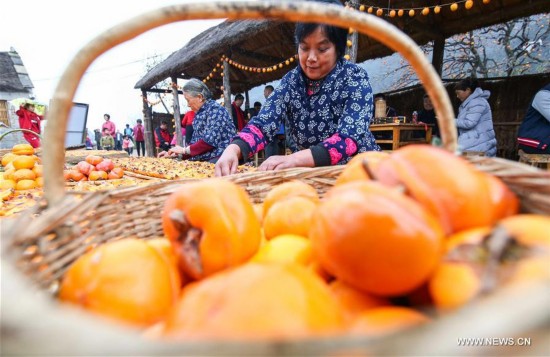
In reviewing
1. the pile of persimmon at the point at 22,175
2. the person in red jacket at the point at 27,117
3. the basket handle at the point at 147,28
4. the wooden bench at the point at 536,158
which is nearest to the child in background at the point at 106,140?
the person in red jacket at the point at 27,117

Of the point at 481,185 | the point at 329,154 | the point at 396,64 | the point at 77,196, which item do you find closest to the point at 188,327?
the point at 481,185

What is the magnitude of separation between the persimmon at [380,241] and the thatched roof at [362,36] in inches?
197

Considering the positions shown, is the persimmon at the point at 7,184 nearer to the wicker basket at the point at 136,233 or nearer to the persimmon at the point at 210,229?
the wicker basket at the point at 136,233

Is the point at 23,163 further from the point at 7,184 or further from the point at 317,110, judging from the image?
the point at 317,110

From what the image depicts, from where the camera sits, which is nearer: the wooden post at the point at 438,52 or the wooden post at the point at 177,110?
the wooden post at the point at 438,52

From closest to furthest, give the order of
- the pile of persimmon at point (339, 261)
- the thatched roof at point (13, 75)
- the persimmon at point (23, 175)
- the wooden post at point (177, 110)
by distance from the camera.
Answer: the pile of persimmon at point (339, 261)
the persimmon at point (23, 175)
the wooden post at point (177, 110)
the thatched roof at point (13, 75)

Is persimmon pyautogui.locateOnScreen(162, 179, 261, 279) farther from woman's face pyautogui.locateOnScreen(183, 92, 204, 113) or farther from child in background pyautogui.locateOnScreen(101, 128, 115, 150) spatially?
child in background pyautogui.locateOnScreen(101, 128, 115, 150)

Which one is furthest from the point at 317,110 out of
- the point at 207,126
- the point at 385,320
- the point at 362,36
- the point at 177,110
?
the point at 177,110

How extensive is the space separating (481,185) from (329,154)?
1276 millimetres

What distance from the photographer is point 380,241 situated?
0.52 metres

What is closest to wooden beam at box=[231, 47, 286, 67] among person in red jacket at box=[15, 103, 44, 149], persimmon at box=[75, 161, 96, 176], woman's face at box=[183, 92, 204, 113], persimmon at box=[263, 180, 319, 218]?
woman's face at box=[183, 92, 204, 113]

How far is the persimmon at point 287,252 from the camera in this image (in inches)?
28.5

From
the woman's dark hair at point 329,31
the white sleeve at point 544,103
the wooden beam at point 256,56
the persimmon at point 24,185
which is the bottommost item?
the persimmon at point 24,185

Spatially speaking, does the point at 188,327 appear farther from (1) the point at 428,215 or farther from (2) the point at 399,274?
(1) the point at 428,215
